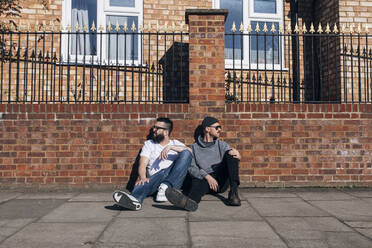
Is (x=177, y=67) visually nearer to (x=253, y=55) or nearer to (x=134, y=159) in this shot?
(x=253, y=55)

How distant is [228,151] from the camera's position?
3.86 metres

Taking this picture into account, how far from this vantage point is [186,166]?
3.95 meters

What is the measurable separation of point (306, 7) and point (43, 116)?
626 centimetres

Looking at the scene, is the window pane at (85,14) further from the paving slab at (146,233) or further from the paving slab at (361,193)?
the paving slab at (361,193)

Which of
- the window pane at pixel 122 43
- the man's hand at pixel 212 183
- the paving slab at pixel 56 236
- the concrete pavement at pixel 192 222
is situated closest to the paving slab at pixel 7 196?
the concrete pavement at pixel 192 222

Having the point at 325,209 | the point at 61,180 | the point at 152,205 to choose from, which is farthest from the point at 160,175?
the point at 325,209

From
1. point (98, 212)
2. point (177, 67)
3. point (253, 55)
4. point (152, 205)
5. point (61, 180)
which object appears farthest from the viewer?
point (253, 55)

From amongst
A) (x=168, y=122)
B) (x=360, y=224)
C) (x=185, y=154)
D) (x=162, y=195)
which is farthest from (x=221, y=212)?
(x=168, y=122)

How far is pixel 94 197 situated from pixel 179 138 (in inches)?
56.6

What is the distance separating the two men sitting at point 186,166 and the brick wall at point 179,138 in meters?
0.42

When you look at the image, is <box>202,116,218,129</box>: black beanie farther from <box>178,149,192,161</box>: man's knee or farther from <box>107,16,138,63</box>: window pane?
<box>107,16,138,63</box>: window pane

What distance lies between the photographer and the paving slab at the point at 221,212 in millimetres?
3099

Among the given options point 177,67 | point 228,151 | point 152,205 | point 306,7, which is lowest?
point 152,205

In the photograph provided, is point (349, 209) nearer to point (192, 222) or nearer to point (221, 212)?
point (221, 212)
